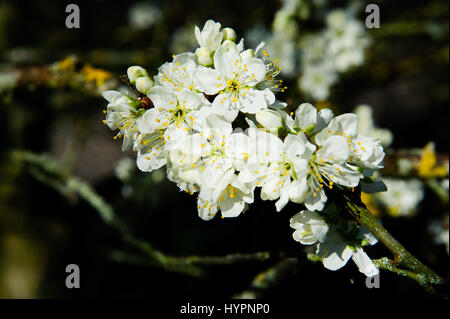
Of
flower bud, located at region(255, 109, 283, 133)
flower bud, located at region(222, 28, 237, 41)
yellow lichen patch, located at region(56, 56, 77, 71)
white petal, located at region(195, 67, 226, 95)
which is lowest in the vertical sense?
flower bud, located at region(255, 109, 283, 133)

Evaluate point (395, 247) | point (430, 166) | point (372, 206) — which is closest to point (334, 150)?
point (395, 247)

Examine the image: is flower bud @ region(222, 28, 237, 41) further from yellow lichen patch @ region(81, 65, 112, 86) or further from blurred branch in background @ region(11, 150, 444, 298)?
yellow lichen patch @ region(81, 65, 112, 86)

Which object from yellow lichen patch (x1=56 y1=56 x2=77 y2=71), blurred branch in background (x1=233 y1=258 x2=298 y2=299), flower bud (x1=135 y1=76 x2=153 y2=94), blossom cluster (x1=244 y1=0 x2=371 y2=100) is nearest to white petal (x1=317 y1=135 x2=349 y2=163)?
flower bud (x1=135 y1=76 x2=153 y2=94)

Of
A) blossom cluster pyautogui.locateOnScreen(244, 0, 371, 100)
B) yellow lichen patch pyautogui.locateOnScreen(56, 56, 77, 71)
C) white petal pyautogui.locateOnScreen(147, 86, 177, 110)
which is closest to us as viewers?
white petal pyautogui.locateOnScreen(147, 86, 177, 110)

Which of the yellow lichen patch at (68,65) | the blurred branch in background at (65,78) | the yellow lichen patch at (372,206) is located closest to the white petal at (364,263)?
the yellow lichen patch at (372,206)

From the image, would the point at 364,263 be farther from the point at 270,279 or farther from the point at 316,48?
the point at 316,48
